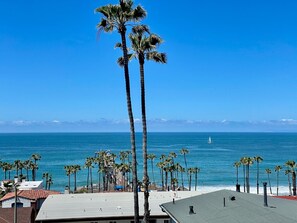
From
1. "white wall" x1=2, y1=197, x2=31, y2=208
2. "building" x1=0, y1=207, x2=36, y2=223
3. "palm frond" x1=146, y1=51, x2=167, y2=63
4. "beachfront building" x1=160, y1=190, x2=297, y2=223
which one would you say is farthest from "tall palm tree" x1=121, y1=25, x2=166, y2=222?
"white wall" x1=2, y1=197, x2=31, y2=208

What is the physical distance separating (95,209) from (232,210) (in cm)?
1523

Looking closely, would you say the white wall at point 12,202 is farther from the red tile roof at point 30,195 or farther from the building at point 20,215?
the building at point 20,215

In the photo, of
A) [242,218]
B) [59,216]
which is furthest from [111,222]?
[242,218]

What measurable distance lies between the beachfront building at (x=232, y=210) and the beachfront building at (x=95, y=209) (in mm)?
7372

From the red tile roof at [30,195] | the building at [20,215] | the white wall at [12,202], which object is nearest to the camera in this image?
the building at [20,215]

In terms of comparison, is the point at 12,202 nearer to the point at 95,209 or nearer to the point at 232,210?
the point at 95,209

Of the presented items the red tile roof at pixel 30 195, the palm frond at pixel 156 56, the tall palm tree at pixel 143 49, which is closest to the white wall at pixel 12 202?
the red tile roof at pixel 30 195

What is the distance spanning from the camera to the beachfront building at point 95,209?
1150 inches

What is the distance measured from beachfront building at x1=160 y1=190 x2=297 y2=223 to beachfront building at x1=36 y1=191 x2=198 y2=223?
737cm

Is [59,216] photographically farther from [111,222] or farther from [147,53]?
[147,53]

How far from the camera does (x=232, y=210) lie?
1886 cm

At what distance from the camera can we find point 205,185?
116125 millimetres

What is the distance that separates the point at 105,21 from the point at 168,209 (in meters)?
12.4

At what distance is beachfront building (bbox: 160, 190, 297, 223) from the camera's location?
667 inches
